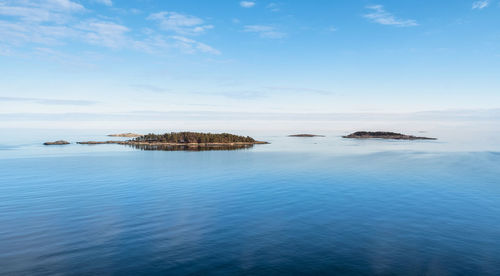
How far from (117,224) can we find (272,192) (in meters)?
28.5

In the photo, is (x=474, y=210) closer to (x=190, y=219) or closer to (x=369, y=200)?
(x=369, y=200)

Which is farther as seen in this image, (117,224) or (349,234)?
(117,224)

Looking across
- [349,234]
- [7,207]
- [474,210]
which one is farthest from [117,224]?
[474,210]

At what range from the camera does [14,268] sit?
23625 millimetres

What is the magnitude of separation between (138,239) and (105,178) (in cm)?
4618

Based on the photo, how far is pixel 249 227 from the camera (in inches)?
1356

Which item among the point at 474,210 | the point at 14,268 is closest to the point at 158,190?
the point at 14,268

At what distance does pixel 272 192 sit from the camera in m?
54.8

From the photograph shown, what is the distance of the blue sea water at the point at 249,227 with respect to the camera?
24750 mm

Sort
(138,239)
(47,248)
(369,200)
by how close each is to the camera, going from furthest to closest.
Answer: (369,200) → (138,239) → (47,248)

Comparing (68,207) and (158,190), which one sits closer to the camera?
(68,207)

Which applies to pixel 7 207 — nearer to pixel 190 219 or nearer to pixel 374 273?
pixel 190 219

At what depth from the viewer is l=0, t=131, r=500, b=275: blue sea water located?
81.2 feet

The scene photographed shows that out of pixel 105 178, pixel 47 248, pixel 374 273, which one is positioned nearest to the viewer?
pixel 374 273
